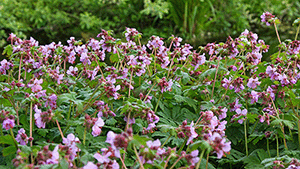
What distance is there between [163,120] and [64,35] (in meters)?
6.04

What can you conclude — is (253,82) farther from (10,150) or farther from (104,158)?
(10,150)

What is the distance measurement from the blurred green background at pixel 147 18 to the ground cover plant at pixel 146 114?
14.7ft

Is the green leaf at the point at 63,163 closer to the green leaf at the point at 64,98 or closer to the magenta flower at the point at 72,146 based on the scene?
the magenta flower at the point at 72,146

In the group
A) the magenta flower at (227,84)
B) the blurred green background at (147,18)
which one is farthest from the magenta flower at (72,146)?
the blurred green background at (147,18)

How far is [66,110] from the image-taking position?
1.97 m

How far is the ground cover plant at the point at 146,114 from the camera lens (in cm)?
140

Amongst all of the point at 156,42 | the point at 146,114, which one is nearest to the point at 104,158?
the point at 146,114

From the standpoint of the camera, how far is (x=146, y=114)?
5.11ft

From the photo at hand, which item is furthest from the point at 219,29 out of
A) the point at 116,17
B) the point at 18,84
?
the point at 18,84

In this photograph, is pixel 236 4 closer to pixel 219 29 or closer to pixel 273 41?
pixel 219 29

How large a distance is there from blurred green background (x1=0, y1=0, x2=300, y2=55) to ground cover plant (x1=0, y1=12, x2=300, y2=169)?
4.49 meters

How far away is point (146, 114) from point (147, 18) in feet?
21.1

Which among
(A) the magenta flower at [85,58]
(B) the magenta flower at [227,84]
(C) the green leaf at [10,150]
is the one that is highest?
(A) the magenta flower at [85,58]

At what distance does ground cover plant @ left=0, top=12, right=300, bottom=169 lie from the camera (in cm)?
140
